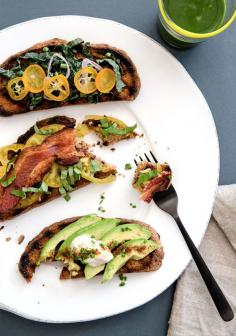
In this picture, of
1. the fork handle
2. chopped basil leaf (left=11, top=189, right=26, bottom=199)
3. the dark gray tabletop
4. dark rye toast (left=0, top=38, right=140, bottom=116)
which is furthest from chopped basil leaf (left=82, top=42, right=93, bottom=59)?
the fork handle

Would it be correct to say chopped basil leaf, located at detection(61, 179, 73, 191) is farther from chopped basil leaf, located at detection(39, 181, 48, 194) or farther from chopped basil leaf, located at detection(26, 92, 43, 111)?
chopped basil leaf, located at detection(26, 92, 43, 111)

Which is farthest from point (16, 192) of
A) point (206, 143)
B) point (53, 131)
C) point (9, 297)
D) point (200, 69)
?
point (200, 69)

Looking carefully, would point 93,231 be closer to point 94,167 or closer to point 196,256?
point 94,167

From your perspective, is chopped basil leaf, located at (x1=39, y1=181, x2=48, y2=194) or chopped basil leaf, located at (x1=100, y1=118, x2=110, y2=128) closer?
chopped basil leaf, located at (x1=39, y1=181, x2=48, y2=194)

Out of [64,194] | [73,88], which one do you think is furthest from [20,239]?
[73,88]

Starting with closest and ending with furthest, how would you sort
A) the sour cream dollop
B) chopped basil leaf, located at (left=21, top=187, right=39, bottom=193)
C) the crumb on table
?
the sour cream dollop
chopped basil leaf, located at (left=21, top=187, right=39, bottom=193)
the crumb on table

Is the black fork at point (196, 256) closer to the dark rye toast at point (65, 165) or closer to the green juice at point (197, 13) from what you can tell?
the dark rye toast at point (65, 165)

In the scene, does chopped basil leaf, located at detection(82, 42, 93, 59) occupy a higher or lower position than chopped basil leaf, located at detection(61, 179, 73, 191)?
higher
